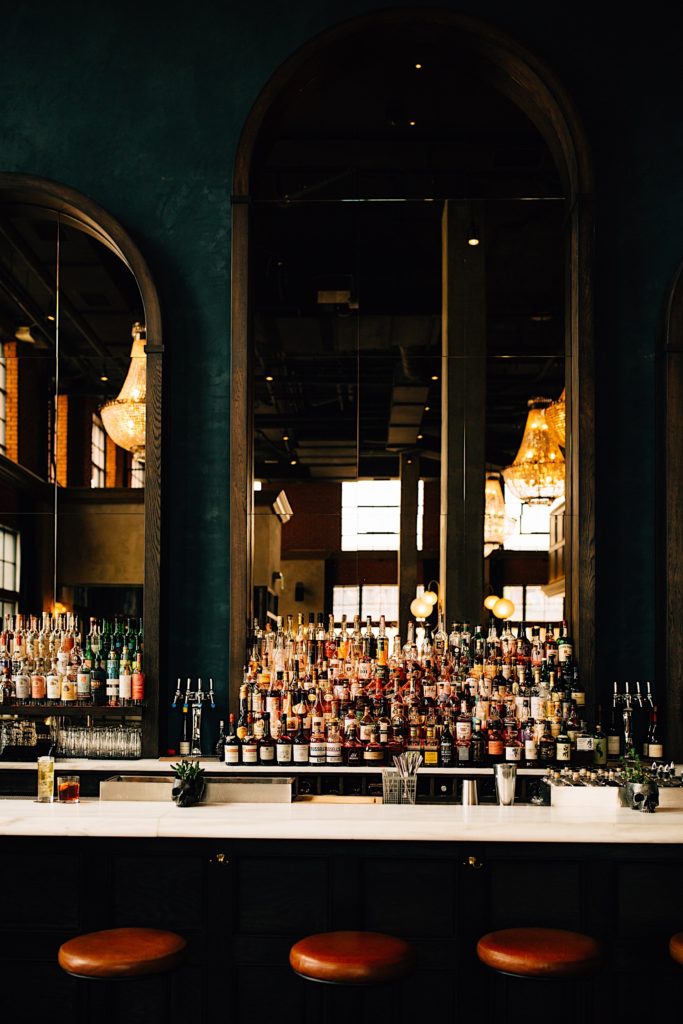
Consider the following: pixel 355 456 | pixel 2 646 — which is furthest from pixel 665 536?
pixel 2 646

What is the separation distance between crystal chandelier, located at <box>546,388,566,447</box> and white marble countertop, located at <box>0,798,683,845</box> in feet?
9.29

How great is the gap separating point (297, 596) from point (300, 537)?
1.15 feet

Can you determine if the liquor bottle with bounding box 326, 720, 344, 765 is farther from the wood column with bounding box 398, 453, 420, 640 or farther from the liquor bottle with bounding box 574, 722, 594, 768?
the liquor bottle with bounding box 574, 722, 594, 768

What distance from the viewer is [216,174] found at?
653cm

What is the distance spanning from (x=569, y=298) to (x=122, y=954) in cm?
440

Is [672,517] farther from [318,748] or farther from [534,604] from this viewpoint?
[318,748]

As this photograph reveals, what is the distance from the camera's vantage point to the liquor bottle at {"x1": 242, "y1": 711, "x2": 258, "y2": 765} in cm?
598

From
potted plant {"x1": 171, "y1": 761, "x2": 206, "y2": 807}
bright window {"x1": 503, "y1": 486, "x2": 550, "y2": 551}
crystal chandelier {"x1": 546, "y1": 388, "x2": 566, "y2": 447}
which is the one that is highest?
crystal chandelier {"x1": 546, "y1": 388, "x2": 566, "y2": 447}

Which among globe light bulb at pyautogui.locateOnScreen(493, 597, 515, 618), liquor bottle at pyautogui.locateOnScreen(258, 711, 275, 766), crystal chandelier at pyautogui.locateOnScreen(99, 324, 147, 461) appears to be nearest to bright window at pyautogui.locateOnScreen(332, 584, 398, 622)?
globe light bulb at pyautogui.locateOnScreen(493, 597, 515, 618)

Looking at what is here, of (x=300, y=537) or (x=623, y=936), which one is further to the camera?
(x=300, y=537)

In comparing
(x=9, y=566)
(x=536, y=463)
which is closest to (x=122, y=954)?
(x=9, y=566)

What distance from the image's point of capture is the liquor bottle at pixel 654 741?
19.7ft

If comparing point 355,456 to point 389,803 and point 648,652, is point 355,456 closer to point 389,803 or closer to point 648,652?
point 648,652

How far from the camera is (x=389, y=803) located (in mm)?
4586
